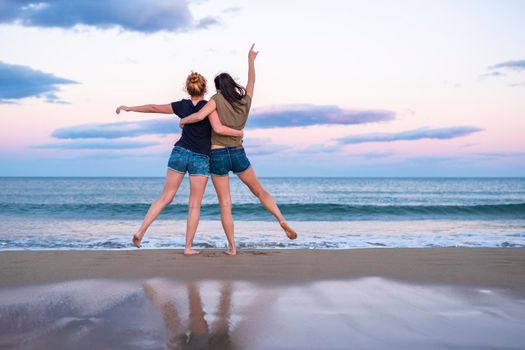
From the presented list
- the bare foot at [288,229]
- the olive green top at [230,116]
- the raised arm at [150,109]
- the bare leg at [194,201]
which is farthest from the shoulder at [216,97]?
the bare foot at [288,229]

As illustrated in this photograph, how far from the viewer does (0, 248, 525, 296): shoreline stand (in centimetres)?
453

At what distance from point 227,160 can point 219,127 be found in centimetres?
40

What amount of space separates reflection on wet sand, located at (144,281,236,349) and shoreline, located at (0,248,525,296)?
0.71m

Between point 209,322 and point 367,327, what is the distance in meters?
0.91

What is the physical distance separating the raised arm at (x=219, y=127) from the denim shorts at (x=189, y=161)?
1.20 ft

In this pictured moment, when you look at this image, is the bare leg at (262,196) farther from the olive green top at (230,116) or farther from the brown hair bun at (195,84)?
the brown hair bun at (195,84)

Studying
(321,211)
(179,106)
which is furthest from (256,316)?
(321,211)

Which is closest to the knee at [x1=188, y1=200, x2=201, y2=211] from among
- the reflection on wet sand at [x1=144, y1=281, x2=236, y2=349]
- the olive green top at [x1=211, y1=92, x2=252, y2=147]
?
the olive green top at [x1=211, y1=92, x2=252, y2=147]

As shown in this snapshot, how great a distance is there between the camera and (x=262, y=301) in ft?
12.0

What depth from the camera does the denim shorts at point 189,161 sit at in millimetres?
5672

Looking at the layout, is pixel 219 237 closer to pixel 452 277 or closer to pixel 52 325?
pixel 452 277

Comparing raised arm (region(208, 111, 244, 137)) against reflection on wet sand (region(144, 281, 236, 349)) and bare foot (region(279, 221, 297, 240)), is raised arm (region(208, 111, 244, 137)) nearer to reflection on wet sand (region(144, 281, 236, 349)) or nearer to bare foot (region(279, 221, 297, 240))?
bare foot (region(279, 221, 297, 240))

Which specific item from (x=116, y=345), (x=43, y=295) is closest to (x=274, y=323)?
(x=116, y=345)

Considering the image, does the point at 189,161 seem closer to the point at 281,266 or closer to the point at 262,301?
the point at 281,266
